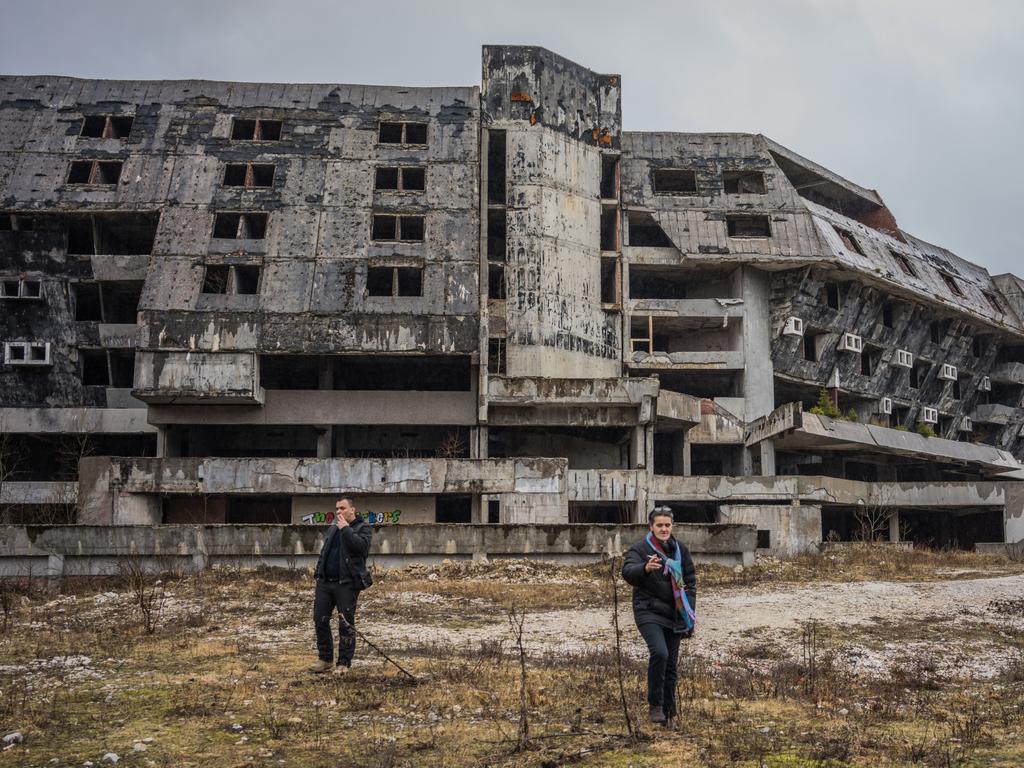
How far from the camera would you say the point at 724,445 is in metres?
43.9

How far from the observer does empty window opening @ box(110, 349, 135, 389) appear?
41750 mm

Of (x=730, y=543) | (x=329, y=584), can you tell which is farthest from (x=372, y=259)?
(x=329, y=584)

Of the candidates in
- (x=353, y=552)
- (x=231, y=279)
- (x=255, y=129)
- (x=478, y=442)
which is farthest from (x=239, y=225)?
(x=353, y=552)

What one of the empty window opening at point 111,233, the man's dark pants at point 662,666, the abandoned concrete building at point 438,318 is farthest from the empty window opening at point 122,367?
the man's dark pants at point 662,666

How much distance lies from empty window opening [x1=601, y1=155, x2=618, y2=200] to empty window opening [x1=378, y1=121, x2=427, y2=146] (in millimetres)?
7944

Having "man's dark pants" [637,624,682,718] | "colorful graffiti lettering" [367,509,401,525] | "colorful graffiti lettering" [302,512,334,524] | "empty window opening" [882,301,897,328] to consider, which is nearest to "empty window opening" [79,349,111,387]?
"colorful graffiti lettering" [302,512,334,524]

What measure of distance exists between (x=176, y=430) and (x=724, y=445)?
2222 centimetres

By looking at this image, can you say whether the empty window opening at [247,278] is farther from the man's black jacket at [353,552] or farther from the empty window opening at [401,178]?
the man's black jacket at [353,552]

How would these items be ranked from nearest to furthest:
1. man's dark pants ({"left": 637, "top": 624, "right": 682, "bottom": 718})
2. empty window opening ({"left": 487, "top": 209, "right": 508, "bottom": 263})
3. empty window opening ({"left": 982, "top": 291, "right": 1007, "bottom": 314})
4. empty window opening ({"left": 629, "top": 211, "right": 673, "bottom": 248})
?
man's dark pants ({"left": 637, "top": 624, "right": 682, "bottom": 718})
empty window opening ({"left": 487, "top": 209, "right": 508, "bottom": 263})
empty window opening ({"left": 629, "top": 211, "right": 673, "bottom": 248})
empty window opening ({"left": 982, "top": 291, "right": 1007, "bottom": 314})

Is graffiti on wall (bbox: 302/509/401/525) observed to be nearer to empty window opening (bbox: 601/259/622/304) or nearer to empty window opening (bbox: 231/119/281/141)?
empty window opening (bbox: 601/259/622/304)

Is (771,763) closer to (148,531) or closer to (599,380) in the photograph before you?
(148,531)

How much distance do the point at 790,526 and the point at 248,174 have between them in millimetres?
24241

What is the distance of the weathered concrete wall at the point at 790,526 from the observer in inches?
1350

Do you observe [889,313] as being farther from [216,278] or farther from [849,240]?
[216,278]
